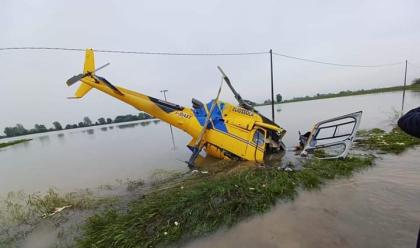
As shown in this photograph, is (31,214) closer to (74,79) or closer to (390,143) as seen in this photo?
(74,79)

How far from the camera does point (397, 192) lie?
515 cm

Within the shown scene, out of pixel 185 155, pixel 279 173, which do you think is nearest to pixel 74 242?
pixel 279 173

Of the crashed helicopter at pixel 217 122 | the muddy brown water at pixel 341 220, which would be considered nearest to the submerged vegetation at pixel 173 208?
the muddy brown water at pixel 341 220

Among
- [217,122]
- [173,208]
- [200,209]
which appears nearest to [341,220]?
[200,209]

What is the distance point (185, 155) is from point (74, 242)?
9.45 metres

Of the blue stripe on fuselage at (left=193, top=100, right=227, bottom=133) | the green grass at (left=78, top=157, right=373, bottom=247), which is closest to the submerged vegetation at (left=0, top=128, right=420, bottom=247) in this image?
the green grass at (left=78, top=157, right=373, bottom=247)

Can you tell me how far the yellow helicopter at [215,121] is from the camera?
941cm

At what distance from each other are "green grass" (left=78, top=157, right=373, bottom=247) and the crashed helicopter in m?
2.86

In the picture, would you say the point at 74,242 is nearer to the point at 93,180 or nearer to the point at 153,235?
the point at 153,235

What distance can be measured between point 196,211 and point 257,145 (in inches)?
204

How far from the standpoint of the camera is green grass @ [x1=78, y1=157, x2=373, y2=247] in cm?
421

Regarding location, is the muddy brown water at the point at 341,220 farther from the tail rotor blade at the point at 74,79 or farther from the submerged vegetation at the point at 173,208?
the tail rotor blade at the point at 74,79

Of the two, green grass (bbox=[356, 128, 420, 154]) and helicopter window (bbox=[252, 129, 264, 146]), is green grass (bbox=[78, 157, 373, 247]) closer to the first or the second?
helicopter window (bbox=[252, 129, 264, 146])

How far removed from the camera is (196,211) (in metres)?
4.81
